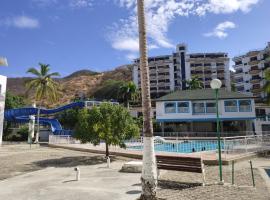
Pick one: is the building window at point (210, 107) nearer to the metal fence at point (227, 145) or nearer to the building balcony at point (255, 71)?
the metal fence at point (227, 145)

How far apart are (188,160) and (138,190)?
2557 mm

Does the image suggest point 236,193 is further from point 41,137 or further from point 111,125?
point 41,137

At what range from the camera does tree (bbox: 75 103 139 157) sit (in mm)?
18141

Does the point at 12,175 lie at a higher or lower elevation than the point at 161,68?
lower

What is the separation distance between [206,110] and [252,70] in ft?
166

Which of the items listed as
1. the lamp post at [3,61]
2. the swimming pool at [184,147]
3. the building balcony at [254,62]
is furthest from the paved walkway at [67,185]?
the building balcony at [254,62]

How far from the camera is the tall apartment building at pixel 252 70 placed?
3346 inches

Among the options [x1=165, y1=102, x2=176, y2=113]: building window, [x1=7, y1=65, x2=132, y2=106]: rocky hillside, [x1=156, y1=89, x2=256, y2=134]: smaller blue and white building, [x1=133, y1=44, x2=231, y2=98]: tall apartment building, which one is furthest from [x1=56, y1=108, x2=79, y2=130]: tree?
[x1=7, y1=65, x2=132, y2=106]: rocky hillside

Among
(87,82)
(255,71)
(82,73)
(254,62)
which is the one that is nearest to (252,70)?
(255,71)

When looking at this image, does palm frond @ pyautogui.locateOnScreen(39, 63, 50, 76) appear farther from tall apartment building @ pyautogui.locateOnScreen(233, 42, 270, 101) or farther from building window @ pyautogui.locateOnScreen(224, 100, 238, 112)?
tall apartment building @ pyautogui.locateOnScreen(233, 42, 270, 101)

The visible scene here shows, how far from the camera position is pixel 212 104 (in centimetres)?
4747

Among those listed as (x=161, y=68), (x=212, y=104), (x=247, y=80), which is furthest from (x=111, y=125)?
(x=161, y=68)

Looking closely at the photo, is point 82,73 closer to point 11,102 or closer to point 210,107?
point 11,102

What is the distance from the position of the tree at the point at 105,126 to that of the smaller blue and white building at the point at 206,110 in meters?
30.0
